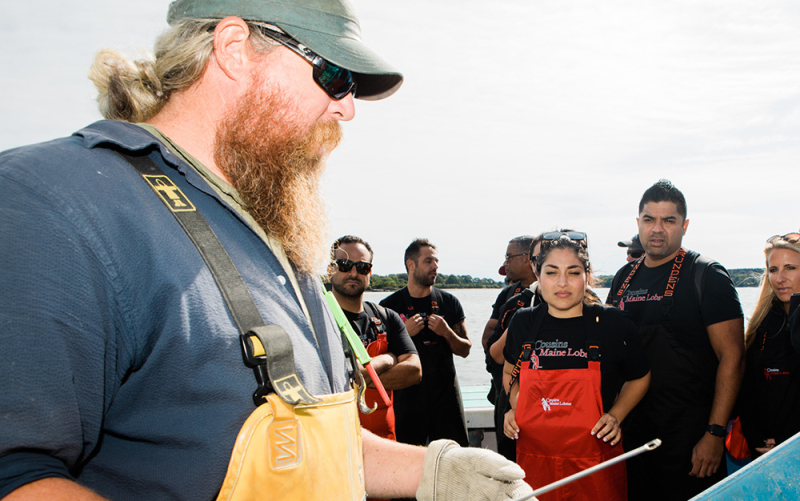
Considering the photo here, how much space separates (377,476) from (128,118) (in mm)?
1088

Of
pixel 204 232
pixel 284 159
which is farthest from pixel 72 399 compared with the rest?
pixel 284 159

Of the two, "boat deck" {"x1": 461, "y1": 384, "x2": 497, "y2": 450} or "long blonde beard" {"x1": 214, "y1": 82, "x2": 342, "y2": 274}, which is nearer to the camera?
"long blonde beard" {"x1": 214, "y1": 82, "x2": 342, "y2": 274}

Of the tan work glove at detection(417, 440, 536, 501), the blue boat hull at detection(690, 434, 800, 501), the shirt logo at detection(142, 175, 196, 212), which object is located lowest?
the blue boat hull at detection(690, 434, 800, 501)

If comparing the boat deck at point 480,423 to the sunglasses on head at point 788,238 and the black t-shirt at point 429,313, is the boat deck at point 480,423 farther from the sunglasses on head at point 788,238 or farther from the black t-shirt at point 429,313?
the sunglasses on head at point 788,238

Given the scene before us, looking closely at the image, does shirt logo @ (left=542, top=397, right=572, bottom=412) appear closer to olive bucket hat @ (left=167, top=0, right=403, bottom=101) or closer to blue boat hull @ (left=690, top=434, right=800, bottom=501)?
blue boat hull @ (left=690, top=434, right=800, bottom=501)

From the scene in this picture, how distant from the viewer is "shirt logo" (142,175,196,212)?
880 millimetres

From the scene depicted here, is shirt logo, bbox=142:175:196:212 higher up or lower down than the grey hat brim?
lower down

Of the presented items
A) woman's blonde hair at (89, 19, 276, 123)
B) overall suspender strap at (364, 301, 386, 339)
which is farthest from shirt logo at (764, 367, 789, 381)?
woman's blonde hair at (89, 19, 276, 123)

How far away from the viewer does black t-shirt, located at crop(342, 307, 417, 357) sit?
3.85 metres

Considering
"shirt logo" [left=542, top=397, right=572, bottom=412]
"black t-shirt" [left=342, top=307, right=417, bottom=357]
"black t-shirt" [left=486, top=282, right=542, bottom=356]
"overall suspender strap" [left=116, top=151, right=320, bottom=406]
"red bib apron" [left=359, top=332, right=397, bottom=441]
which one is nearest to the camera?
"overall suspender strap" [left=116, top=151, right=320, bottom=406]

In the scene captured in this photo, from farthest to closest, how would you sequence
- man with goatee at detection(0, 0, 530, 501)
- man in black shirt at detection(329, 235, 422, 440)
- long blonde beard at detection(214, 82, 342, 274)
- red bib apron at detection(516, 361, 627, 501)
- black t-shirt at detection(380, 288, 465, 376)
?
black t-shirt at detection(380, 288, 465, 376)
man in black shirt at detection(329, 235, 422, 440)
red bib apron at detection(516, 361, 627, 501)
long blonde beard at detection(214, 82, 342, 274)
man with goatee at detection(0, 0, 530, 501)

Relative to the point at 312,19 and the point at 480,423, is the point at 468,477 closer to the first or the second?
the point at 312,19

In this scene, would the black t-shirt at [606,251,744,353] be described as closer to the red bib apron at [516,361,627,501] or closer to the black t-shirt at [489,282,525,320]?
the red bib apron at [516,361,627,501]

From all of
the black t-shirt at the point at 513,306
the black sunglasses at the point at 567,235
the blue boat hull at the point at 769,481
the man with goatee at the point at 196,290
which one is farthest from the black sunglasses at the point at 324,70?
the black t-shirt at the point at 513,306
